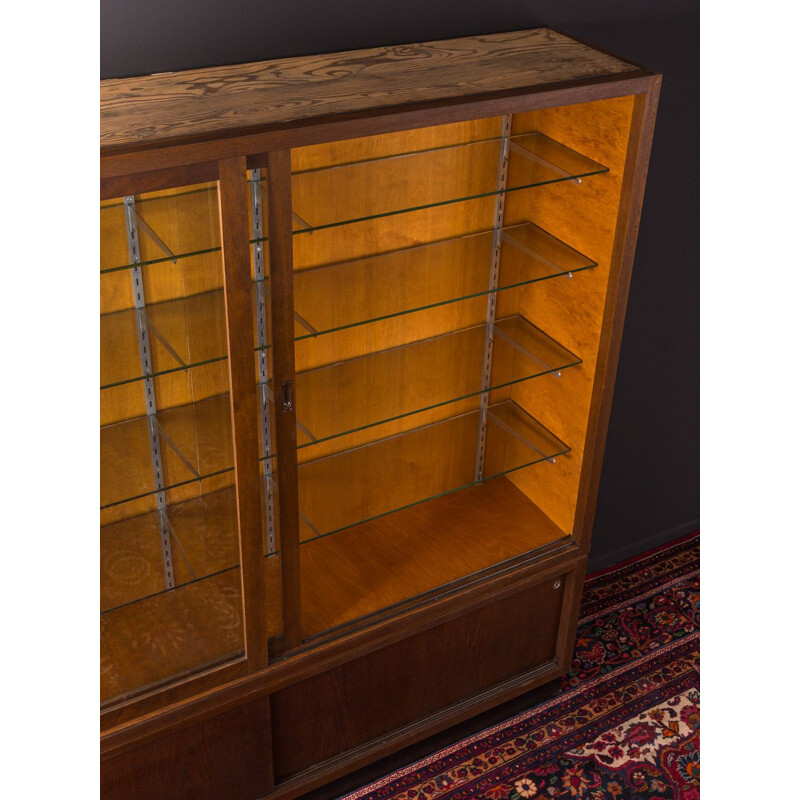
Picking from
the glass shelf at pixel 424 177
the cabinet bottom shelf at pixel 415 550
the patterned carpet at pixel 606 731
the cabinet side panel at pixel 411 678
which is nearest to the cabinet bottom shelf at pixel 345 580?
the cabinet bottom shelf at pixel 415 550

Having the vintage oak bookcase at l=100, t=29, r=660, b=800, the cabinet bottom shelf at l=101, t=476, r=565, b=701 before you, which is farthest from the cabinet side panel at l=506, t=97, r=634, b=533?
the cabinet bottom shelf at l=101, t=476, r=565, b=701

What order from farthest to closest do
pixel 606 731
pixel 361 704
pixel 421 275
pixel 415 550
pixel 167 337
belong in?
1. pixel 606 731
2. pixel 415 550
3. pixel 361 704
4. pixel 421 275
5. pixel 167 337

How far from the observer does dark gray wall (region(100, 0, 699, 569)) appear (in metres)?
1.62

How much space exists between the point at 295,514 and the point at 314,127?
0.74m

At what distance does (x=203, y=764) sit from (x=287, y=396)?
0.87m

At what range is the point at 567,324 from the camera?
2.14 meters

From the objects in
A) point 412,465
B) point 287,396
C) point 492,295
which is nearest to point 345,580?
point 412,465

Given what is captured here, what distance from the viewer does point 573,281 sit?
2070 millimetres

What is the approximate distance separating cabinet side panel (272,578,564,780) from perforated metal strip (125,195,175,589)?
454mm

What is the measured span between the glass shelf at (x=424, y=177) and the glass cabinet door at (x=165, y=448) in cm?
25

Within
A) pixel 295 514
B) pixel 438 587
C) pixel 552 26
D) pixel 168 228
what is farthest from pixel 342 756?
pixel 552 26

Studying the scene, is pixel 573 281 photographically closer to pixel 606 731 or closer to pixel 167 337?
pixel 167 337

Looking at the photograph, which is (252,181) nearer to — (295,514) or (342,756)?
(295,514)

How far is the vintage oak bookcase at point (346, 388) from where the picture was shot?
4.95ft
